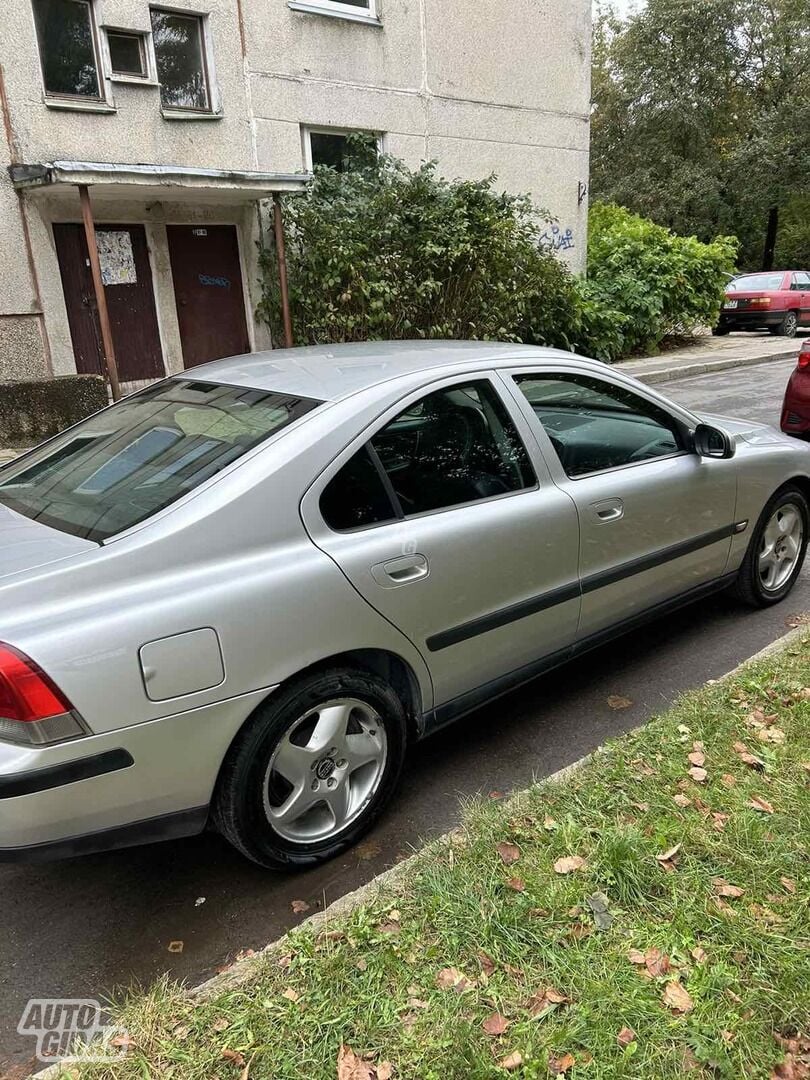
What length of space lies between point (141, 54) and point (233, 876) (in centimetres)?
1002

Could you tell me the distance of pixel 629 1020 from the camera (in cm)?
195

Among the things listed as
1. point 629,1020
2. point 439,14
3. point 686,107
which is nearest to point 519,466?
point 629,1020

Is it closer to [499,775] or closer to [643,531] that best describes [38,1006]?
[499,775]

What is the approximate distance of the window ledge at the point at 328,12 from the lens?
1101 cm

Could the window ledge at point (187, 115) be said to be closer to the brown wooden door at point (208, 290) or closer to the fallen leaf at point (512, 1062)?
the brown wooden door at point (208, 290)

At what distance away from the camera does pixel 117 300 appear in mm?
10352

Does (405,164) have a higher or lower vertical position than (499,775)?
higher

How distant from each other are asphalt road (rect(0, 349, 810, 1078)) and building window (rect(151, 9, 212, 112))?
30.5 feet

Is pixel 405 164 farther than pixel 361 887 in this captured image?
Yes

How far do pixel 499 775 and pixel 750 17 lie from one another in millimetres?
33162

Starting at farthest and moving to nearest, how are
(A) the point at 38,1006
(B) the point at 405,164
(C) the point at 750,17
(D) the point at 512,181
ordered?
(C) the point at 750,17
(D) the point at 512,181
(B) the point at 405,164
(A) the point at 38,1006

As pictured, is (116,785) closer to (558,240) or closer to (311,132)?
(311,132)

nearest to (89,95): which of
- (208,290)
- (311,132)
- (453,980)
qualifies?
(208,290)

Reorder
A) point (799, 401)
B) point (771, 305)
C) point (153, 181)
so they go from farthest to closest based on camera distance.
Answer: point (771, 305) → point (153, 181) → point (799, 401)
